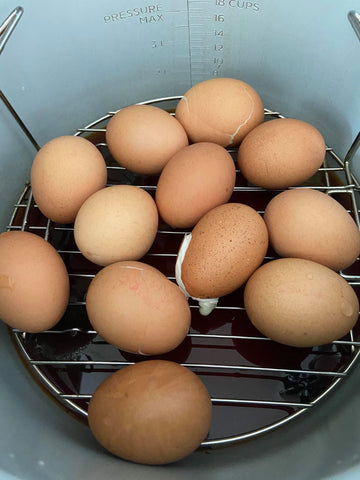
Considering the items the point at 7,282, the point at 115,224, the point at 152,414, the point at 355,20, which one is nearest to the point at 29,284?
the point at 7,282

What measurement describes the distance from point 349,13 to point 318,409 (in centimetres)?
78

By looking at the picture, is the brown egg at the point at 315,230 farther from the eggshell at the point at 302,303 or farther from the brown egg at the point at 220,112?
the brown egg at the point at 220,112

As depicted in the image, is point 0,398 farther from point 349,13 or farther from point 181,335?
point 349,13

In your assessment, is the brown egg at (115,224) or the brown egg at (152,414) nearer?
the brown egg at (152,414)

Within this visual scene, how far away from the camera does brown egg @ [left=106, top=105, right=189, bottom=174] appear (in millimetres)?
797

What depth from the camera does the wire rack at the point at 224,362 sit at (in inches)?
28.3

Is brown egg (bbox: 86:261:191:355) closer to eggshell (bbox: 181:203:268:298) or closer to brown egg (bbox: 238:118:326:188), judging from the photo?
eggshell (bbox: 181:203:268:298)

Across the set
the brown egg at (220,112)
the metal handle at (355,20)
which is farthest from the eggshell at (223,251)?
the metal handle at (355,20)

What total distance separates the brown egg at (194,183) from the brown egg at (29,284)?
0.24 m

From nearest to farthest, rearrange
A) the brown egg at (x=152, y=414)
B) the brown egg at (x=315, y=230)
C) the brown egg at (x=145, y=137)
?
the brown egg at (x=152, y=414) → the brown egg at (x=315, y=230) → the brown egg at (x=145, y=137)

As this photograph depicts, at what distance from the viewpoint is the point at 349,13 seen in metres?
0.77

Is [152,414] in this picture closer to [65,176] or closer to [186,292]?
[186,292]

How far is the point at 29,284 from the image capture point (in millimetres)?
658

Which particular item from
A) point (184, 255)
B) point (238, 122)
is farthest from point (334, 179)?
point (184, 255)
